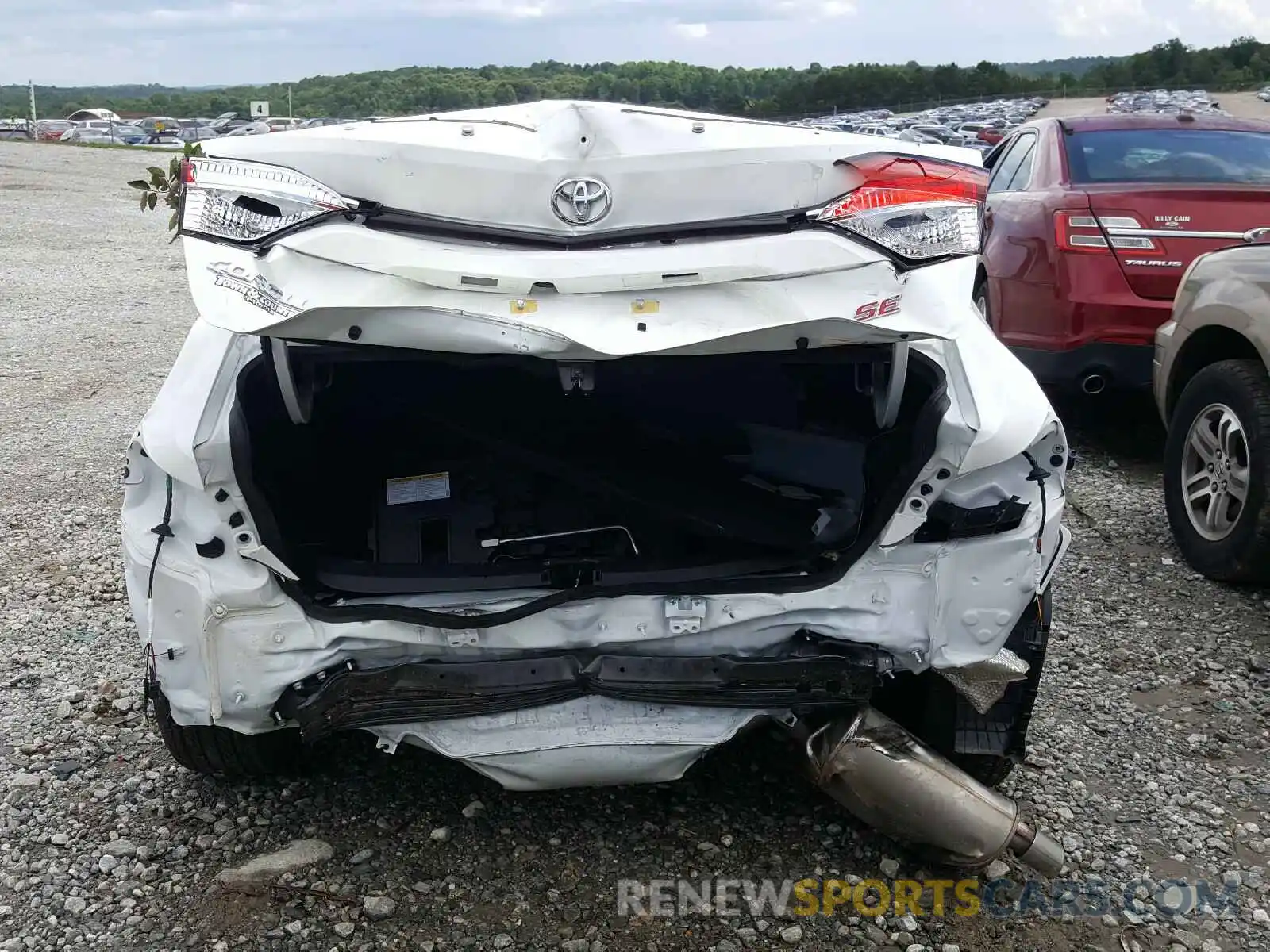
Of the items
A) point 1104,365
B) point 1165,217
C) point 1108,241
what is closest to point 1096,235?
point 1108,241

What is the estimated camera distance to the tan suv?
13.5 ft

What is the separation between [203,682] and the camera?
8.25 feet

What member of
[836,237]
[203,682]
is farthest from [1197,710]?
[203,682]

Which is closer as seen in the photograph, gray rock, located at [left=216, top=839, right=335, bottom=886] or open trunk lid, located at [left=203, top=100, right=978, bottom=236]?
open trunk lid, located at [left=203, top=100, right=978, bottom=236]

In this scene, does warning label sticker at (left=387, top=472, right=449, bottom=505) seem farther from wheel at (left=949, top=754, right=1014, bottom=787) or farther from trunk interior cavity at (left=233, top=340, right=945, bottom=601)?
wheel at (left=949, top=754, right=1014, bottom=787)

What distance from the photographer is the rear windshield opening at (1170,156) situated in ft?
19.2

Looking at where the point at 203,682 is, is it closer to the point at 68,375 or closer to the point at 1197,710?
the point at 1197,710

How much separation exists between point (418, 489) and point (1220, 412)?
3.07 metres

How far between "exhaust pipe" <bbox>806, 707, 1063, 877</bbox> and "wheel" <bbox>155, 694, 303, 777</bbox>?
1329mm

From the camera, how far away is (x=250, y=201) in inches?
89.7

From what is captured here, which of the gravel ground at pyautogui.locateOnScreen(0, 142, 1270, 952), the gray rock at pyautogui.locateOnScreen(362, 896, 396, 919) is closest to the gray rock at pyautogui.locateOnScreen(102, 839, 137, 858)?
the gravel ground at pyautogui.locateOnScreen(0, 142, 1270, 952)

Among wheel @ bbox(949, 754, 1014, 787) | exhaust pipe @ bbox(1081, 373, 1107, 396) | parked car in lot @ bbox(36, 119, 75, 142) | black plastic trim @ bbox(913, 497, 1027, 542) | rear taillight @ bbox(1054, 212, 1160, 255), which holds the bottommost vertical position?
wheel @ bbox(949, 754, 1014, 787)

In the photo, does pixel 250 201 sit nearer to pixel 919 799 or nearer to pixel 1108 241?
pixel 919 799

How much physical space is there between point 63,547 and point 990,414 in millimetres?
3830
